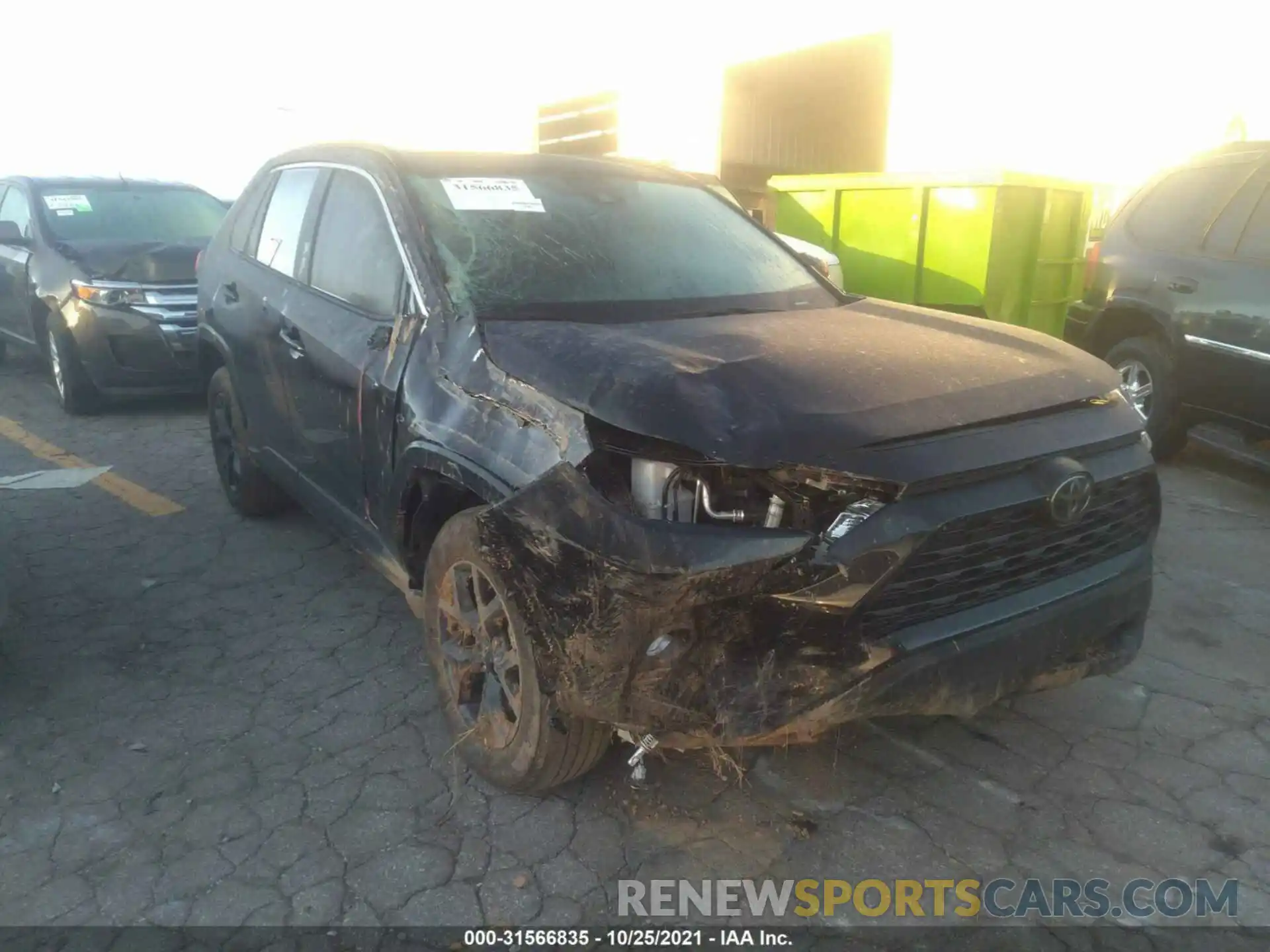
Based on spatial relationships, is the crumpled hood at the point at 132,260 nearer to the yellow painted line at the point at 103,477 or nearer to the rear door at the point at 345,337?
the yellow painted line at the point at 103,477

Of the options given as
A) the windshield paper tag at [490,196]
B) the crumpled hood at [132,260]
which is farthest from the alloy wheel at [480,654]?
the crumpled hood at [132,260]

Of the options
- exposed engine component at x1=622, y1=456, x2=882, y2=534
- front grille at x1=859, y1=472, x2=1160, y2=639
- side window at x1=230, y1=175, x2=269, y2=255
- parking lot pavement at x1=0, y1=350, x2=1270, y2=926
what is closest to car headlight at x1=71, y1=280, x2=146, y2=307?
side window at x1=230, y1=175, x2=269, y2=255

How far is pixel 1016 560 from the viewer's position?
2.39 meters

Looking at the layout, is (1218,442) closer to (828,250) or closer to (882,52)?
(828,250)

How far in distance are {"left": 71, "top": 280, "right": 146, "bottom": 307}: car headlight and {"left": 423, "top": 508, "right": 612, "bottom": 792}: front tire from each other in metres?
5.21

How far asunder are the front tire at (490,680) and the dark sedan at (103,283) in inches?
193

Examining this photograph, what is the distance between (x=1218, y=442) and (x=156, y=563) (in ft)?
19.3

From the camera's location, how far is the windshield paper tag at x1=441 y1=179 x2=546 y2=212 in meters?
3.19

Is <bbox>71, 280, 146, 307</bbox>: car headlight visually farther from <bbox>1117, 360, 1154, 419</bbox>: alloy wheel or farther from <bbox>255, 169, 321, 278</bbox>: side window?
<bbox>1117, 360, 1154, 419</bbox>: alloy wheel

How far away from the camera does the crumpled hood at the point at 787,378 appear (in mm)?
2148

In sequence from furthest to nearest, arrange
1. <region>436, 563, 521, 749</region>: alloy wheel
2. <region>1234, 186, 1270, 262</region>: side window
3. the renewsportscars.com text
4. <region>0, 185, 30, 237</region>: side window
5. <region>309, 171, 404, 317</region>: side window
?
<region>0, 185, 30, 237</region>: side window < <region>1234, 186, 1270, 262</region>: side window < <region>309, 171, 404, 317</region>: side window < <region>436, 563, 521, 749</region>: alloy wheel < the renewsportscars.com text

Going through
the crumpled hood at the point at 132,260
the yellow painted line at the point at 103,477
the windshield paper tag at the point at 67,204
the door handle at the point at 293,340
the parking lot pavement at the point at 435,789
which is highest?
the windshield paper tag at the point at 67,204

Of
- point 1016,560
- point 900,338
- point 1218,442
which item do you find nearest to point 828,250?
point 1218,442

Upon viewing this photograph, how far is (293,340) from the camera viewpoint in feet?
11.7
